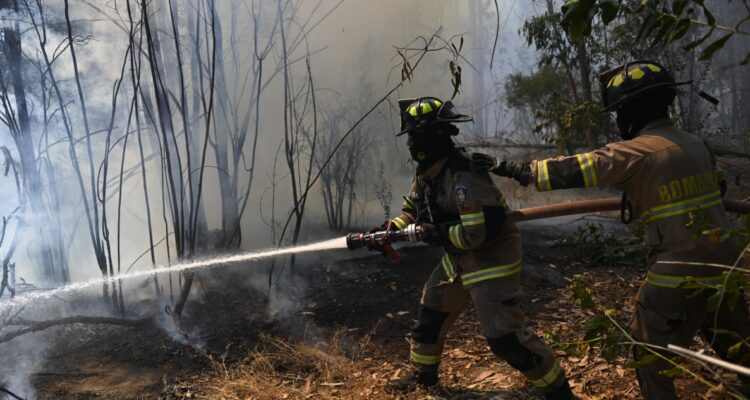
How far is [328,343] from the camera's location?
4.08 meters

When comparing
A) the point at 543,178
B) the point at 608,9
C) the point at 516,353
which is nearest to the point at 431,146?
the point at 543,178

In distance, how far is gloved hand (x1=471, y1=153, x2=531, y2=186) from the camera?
8.50ft

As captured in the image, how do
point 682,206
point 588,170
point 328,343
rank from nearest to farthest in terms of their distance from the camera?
point 682,206 < point 588,170 < point 328,343

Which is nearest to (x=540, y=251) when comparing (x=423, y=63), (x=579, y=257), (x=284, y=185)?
(x=579, y=257)

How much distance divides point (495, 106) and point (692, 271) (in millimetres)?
9909

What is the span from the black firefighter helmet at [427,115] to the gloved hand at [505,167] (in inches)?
12.4

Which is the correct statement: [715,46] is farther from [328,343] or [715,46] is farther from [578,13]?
A: [328,343]

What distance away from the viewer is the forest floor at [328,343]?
3412 millimetres

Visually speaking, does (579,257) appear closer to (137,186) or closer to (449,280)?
(449,280)

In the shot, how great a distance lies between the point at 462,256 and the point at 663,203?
106cm

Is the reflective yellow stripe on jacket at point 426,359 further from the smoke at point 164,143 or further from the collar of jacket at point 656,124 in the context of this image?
the collar of jacket at point 656,124

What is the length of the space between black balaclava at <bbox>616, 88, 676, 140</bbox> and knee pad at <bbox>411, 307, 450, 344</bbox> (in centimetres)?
146

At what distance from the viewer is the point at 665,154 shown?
92.0 inches

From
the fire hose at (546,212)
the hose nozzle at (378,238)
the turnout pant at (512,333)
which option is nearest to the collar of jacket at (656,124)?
the fire hose at (546,212)
